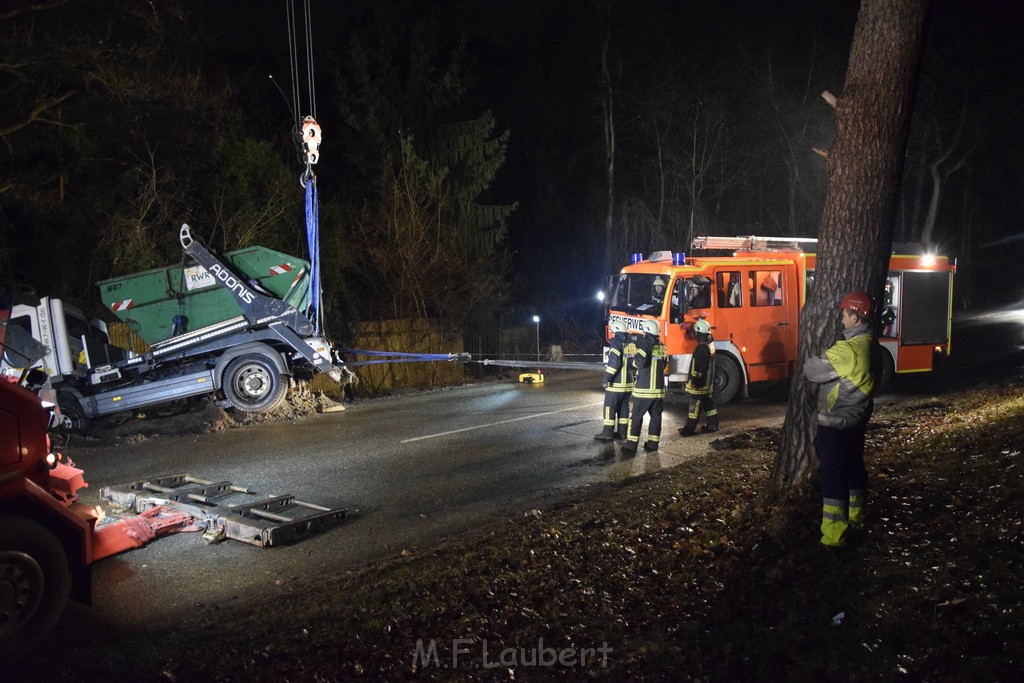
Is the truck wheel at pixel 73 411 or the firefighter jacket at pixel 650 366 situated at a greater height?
the firefighter jacket at pixel 650 366

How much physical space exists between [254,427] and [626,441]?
19.4 feet

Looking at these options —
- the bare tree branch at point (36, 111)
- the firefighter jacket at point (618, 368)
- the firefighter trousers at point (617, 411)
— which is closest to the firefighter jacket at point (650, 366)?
the firefighter jacket at point (618, 368)

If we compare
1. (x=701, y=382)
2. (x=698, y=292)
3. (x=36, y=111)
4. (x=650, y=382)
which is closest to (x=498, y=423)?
(x=650, y=382)

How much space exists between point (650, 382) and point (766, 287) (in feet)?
15.3

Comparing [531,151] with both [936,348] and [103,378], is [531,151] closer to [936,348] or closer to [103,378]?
[936,348]

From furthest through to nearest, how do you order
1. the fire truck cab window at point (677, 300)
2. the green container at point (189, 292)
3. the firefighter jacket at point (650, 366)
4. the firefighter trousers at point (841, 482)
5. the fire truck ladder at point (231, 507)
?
the green container at point (189, 292) → the fire truck cab window at point (677, 300) → the firefighter jacket at point (650, 366) → the fire truck ladder at point (231, 507) → the firefighter trousers at point (841, 482)

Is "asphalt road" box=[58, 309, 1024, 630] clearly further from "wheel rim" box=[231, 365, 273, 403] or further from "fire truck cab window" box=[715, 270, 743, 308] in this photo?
"fire truck cab window" box=[715, 270, 743, 308]

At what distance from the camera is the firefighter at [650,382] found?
916 centimetres

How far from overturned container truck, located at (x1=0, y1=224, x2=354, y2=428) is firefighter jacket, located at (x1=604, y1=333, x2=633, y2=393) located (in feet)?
17.4

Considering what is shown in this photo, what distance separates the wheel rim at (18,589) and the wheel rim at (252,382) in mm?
8058

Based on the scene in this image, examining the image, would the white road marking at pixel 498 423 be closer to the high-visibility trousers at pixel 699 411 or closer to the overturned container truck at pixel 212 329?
the high-visibility trousers at pixel 699 411

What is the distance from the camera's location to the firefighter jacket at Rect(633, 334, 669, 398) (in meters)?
9.15

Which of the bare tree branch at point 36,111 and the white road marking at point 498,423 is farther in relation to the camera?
the bare tree branch at point 36,111

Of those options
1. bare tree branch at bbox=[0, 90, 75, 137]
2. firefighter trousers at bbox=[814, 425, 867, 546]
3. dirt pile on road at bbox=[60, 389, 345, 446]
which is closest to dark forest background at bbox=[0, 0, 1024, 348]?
bare tree branch at bbox=[0, 90, 75, 137]
